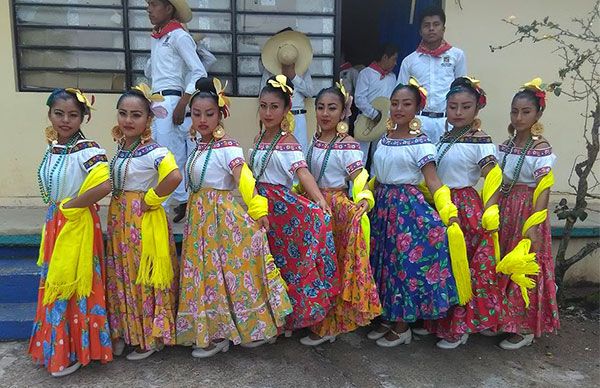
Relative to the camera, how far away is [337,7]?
5.39 m

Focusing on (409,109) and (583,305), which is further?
(583,305)

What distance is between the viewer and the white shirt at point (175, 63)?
4.39m

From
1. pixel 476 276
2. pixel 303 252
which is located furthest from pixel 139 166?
pixel 476 276

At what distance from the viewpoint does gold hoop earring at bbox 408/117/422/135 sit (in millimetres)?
3418

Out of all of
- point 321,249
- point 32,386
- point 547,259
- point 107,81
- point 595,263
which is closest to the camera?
point 32,386

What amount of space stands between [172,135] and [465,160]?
2503 millimetres

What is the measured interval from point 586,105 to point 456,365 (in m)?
3.60

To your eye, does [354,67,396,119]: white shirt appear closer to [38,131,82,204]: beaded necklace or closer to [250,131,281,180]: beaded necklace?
[250,131,281,180]: beaded necklace

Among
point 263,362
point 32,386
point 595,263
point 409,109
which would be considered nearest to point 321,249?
point 263,362

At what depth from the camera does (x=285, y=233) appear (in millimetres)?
3418

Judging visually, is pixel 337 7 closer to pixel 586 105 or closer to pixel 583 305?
pixel 586 105

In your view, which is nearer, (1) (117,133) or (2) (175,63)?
(1) (117,133)

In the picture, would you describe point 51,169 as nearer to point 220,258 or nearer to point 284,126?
point 220,258

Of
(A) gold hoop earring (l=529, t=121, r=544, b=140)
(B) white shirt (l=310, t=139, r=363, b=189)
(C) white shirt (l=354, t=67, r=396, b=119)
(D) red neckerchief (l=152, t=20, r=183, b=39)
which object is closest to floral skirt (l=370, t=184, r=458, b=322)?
(B) white shirt (l=310, t=139, r=363, b=189)
